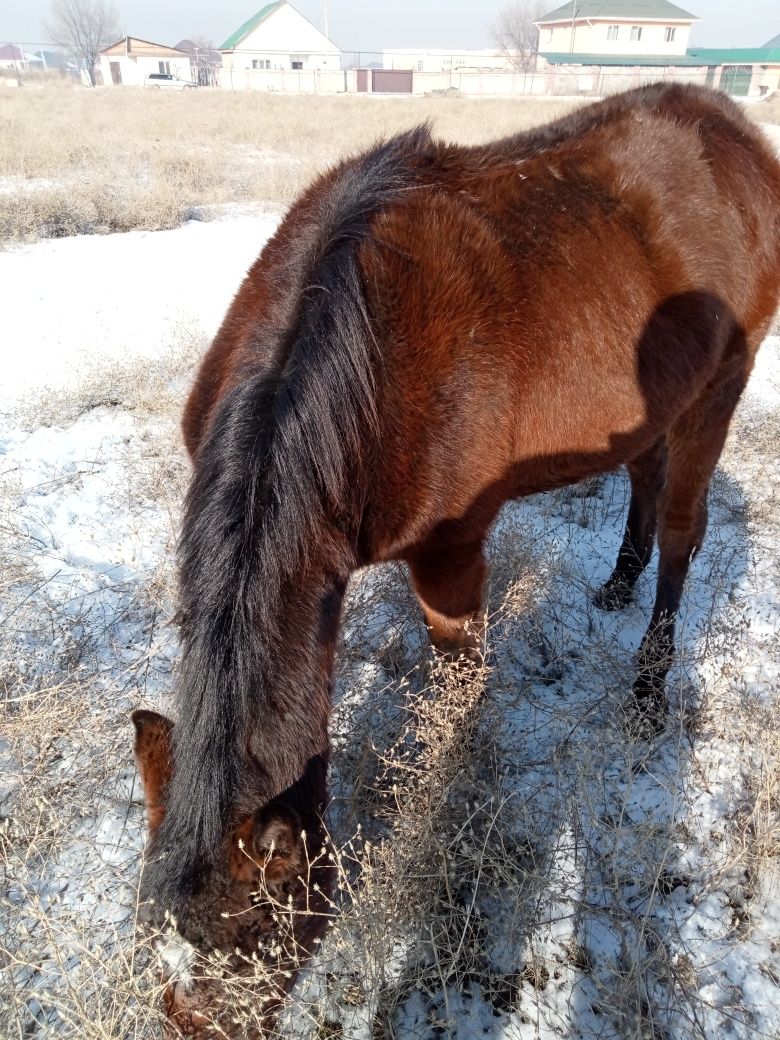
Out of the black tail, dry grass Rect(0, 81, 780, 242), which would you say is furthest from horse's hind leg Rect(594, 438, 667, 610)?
dry grass Rect(0, 81, 780, 242)

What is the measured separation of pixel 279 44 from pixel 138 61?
1363 centimetres

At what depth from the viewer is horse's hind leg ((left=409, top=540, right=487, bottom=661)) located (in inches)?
85.7

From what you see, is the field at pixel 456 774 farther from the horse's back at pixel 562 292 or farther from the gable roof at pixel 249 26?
the gable roof at pixel 249 26

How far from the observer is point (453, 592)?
2293mm

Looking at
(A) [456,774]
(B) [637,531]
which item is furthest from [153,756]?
(B) [637,531]

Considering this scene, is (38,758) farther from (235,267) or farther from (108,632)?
(235,267)

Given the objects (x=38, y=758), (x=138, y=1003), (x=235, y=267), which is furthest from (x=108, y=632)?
→ (x=235, y=267)

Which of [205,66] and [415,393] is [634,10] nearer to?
[205,66]

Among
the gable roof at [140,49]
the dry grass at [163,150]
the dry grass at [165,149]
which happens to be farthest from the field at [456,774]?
the gable roof at [140,49]

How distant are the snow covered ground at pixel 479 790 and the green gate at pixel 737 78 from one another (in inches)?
2254

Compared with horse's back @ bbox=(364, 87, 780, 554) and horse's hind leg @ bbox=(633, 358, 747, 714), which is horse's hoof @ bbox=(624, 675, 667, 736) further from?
horse's back @ bbox=(364, 87, 780, 554)

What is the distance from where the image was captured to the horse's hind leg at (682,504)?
278 cm

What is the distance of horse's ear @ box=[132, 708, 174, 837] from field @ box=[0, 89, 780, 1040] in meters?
0.27

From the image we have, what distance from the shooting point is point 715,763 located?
2.49 metres
